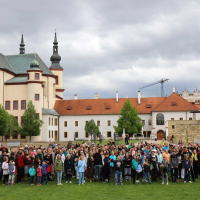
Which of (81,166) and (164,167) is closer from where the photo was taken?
(81,166)

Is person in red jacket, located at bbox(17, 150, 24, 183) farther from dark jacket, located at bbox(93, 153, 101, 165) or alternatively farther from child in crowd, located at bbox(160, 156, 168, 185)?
child in crowd, located at bbox(160, 156, 168, 185)

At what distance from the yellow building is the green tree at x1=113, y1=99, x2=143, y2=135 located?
13325 millimetres

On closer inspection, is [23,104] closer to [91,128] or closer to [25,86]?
[25,86]

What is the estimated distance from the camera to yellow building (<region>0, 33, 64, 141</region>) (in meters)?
58.3

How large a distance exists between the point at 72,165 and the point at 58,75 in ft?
190

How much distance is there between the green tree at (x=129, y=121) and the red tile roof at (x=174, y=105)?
15.8 ft

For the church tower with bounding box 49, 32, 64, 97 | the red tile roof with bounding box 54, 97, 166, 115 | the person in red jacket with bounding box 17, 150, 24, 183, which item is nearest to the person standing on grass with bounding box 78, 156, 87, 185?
the person in red jacket with bounding box 17, 150, 24, 183

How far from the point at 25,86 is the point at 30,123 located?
296 inches

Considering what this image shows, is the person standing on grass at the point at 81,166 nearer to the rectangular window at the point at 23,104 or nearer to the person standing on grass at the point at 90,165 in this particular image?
the person standing on grass at the point at 90,165

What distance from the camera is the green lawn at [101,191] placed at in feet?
43.7

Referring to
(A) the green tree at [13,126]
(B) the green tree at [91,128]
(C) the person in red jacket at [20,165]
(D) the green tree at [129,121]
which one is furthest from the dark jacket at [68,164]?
(D) the green tree at [129,121]

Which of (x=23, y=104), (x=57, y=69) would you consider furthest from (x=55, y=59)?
(x=23, y=104)

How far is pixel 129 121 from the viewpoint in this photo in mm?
62750

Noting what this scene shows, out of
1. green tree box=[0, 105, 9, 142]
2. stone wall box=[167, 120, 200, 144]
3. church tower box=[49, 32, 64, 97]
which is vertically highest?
church tower box=[49, 32, 64, 97]
